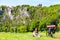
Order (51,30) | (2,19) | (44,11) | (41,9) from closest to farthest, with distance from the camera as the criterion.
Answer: (51,30) → (2,19) → (44,11) → (41,9)

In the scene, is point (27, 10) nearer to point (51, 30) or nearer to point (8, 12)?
point (8, 12)

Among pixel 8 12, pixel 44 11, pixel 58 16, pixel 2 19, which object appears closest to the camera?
pixel 58 16

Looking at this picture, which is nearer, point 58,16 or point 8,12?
point 58,16

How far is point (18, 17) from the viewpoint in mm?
68312

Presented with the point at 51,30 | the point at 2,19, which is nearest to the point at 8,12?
the point at 2,19

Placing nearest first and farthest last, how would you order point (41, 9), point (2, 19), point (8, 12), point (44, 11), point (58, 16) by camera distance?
point (58, 16) < point (2, 19) < point (44, 11) < point (41, 9) < point (8, 12)

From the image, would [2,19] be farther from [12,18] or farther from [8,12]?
[8,12]

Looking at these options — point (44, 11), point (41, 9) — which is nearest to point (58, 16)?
point (44, 11)

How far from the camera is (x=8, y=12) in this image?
237 ft

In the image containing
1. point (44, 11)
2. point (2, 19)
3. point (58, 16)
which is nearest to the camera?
point (58, 16)

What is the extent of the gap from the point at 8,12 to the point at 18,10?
11.7 ft

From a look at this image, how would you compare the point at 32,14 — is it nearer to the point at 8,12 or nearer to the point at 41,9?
the point at 41,9

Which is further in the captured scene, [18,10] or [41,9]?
[18,10]

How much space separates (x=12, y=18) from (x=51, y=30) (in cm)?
4821
